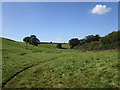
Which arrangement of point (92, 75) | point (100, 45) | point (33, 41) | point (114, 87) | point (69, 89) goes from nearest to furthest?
point (114, 87) < point (69, 89) < point (92, 75) < point (100, 45) < point (33, 41)

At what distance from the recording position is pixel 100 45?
27781 millimetres

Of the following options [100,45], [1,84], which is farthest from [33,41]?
[1,84]

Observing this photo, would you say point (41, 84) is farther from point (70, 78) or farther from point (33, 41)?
point (33, 41)

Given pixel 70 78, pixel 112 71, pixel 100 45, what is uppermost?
pixel 100 45

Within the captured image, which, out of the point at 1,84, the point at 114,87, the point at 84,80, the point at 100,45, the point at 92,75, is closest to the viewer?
the point at 114,87

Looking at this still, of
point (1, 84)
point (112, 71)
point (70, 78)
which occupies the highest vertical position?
point (112, 71)

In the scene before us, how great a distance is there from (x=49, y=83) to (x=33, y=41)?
113 m

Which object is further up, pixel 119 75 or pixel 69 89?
pixel 119 75

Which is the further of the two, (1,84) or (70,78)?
(1,84)

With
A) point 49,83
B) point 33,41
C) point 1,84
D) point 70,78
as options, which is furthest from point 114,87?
point 33,41

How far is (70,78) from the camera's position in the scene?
11312 mm

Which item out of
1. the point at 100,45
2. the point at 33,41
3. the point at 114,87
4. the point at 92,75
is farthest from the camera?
the point at 33,41

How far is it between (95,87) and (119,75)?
103 inches

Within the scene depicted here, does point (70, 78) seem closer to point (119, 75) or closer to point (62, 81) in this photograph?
point (62, 81)
